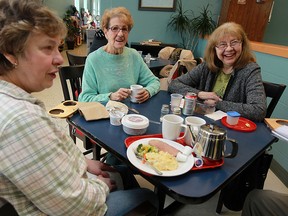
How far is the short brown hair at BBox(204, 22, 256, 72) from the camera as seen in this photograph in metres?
1.64

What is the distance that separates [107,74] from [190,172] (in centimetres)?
106

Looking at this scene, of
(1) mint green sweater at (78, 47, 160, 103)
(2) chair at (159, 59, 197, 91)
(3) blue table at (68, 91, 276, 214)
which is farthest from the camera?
(2) chair at (159, 59, 197, 91)

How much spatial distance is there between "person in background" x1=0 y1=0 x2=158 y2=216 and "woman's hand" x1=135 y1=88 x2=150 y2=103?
2.43 ft

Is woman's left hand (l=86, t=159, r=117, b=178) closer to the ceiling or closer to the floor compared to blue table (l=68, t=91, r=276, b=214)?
closer to the floor

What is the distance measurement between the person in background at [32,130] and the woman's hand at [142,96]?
740 millimetres

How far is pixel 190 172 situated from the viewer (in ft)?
2.85

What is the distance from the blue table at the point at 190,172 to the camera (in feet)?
2.54

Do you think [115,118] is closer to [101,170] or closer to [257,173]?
[101,170]

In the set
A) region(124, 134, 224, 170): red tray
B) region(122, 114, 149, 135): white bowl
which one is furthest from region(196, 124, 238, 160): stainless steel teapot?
region(122, 114, 149, 135): white bowl

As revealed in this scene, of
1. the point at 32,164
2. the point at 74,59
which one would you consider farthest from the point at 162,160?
the point at 74,59

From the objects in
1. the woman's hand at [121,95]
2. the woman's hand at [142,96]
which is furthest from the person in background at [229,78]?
the woman's hand at [121,95]

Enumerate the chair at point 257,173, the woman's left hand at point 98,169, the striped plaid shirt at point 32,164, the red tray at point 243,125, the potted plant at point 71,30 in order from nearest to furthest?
1. the striped plaid shirt at point 32,164
2. the woman's left hand at point 98,169
3. the red tray at point 243,125
4. the chair at point 257,173
5. the potted plant at point 71,30

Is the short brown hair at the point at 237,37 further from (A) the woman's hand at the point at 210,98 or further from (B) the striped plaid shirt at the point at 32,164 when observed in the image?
(B) the striped plaid shirt at the point at 32,164

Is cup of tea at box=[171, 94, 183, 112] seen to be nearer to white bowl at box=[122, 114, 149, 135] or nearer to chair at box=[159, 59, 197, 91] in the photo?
white bowl at box=[122, 114, 149, 135]
